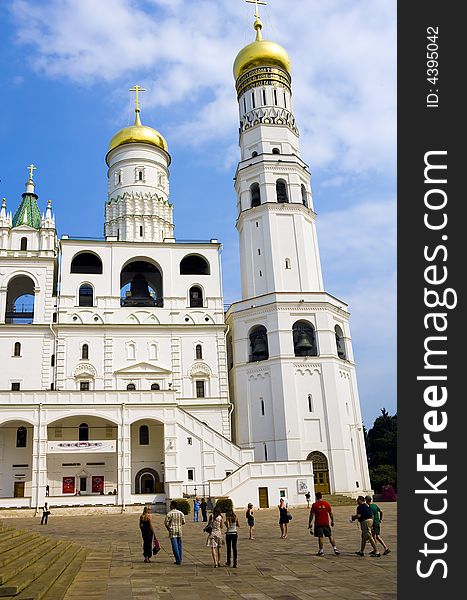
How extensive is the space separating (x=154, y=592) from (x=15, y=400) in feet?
88.9

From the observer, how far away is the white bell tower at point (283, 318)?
3856cm

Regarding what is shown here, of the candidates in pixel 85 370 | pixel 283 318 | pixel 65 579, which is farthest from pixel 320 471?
pixel 65 579

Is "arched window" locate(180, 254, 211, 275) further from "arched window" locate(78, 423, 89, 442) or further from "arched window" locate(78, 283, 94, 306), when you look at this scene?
"arched window" locate(78, 423, 89, 442)

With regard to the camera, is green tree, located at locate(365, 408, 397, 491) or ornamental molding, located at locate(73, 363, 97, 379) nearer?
ornamental molding, located at locate(73, 363, 97, 379)

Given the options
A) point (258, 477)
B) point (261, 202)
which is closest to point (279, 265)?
point (261, 202)

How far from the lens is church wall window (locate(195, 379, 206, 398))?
4078 cm

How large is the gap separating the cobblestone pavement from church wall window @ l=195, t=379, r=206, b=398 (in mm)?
19411

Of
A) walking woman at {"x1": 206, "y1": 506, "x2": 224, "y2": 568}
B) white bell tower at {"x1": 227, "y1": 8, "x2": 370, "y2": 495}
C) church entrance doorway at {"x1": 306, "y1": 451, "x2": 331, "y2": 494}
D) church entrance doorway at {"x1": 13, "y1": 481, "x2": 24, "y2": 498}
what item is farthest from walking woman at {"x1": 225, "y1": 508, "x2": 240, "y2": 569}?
church entrance doorway at {"x1": 13, "y1": 481, "x2": 24, "y2": 498}

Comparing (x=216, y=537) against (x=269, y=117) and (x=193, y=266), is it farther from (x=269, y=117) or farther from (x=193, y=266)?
(x=269, y=117)

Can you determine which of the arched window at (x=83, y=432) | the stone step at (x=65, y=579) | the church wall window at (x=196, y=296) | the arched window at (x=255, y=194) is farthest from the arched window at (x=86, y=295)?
the stone step at (x=65, y=579)

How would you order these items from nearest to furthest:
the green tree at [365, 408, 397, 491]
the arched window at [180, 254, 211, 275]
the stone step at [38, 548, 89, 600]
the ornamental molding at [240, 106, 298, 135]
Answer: the stone step at [38, 548, 89, 600], the arched window at [180, 254, 211, 275], the ornamental molding at [240, 106, 298, 135], the green tree at [365, 408, 397, 491]

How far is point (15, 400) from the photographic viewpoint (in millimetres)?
35000

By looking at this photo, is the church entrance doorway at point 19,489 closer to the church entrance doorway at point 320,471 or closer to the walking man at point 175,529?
the church entrance doorway at point 320,471

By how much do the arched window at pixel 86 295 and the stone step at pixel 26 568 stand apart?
26652 millimetres
